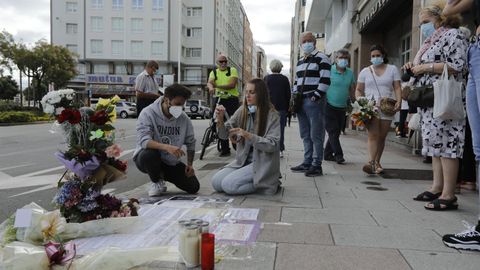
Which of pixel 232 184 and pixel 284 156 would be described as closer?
pixel 232 184

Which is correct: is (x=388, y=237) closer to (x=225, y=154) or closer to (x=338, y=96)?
(x=338, y=96)

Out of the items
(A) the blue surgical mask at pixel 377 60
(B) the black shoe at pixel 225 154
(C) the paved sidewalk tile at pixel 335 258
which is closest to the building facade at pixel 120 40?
(B) the black shoe at pixel 225 154

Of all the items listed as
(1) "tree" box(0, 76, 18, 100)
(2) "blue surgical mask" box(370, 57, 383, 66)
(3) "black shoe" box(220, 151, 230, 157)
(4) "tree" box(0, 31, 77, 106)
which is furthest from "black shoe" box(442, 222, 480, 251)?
(1) "tree" box(0, 76, 18, 100)

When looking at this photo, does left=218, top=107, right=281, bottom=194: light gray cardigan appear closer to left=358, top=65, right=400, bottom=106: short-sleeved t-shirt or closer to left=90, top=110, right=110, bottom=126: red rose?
left=90, top=110, right=110, bottom=126: red rose

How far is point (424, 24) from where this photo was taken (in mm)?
5086

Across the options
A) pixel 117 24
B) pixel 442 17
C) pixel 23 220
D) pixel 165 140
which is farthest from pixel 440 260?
pixel 117 24

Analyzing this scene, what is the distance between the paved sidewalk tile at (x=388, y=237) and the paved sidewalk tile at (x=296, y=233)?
0.28 feet

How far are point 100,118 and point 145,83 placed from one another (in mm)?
5089

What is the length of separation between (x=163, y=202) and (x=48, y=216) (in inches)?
69.3

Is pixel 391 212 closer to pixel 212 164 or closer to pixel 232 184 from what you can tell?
pixel 232 184

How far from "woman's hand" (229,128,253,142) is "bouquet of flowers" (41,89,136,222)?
4.45 ft

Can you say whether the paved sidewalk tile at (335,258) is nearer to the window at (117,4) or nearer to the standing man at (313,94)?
the standing man at (313,94)

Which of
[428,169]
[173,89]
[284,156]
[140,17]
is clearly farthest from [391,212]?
[140,17]

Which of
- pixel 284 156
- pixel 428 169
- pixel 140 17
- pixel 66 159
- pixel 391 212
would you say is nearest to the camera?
pixel 66 159
